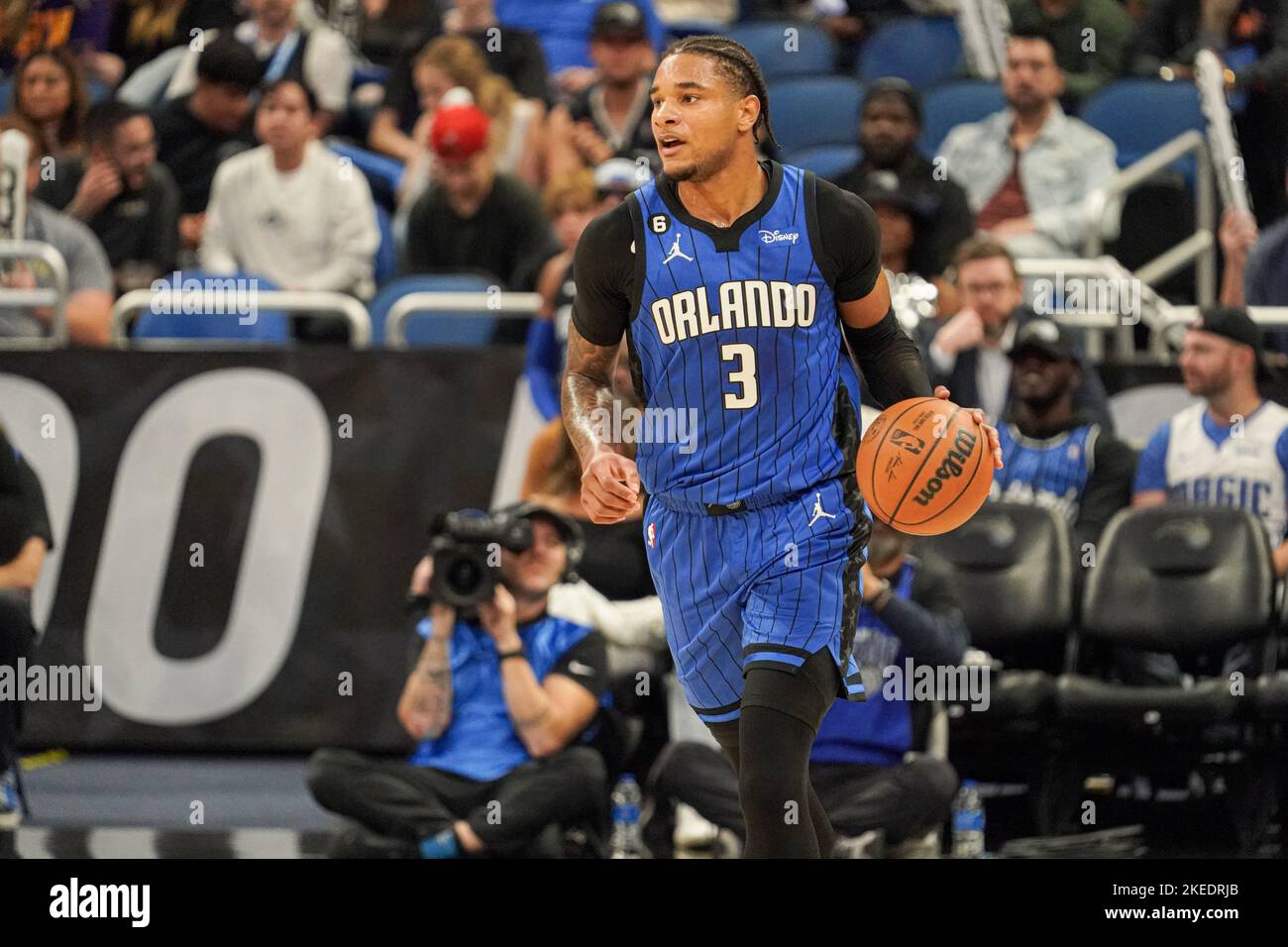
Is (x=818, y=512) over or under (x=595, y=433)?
under

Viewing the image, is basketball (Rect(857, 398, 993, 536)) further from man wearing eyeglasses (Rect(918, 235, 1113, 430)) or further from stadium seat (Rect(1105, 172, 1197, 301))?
stadium seat (Rect(1105, 172, 1197, 301))

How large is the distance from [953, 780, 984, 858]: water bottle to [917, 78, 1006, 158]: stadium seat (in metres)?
4.04

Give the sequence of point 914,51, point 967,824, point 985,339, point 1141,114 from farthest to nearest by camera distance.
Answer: point 914,51 → point 1141,114 → point 985,339 → point 967,824

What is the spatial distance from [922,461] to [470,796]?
9.79 ft

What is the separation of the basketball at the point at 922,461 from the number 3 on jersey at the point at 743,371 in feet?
1.13

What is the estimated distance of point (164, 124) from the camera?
11.6 metres

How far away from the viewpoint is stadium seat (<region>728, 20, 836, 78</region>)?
39.4 ft

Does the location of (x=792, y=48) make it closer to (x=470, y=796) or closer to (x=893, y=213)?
(x=893, y=213)

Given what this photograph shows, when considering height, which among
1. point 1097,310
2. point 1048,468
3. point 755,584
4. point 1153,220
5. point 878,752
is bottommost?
point 878,752

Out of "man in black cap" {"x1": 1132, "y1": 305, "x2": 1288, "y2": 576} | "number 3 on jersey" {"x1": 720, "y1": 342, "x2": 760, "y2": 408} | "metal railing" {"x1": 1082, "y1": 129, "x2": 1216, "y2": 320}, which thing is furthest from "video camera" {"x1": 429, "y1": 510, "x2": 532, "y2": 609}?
"metal railing" {"x1": 1082, "y1": 129, "x2": 1216, "y2": 320}

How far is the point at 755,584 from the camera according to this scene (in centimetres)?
530

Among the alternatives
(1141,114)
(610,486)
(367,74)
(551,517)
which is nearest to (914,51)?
(1141,114)
